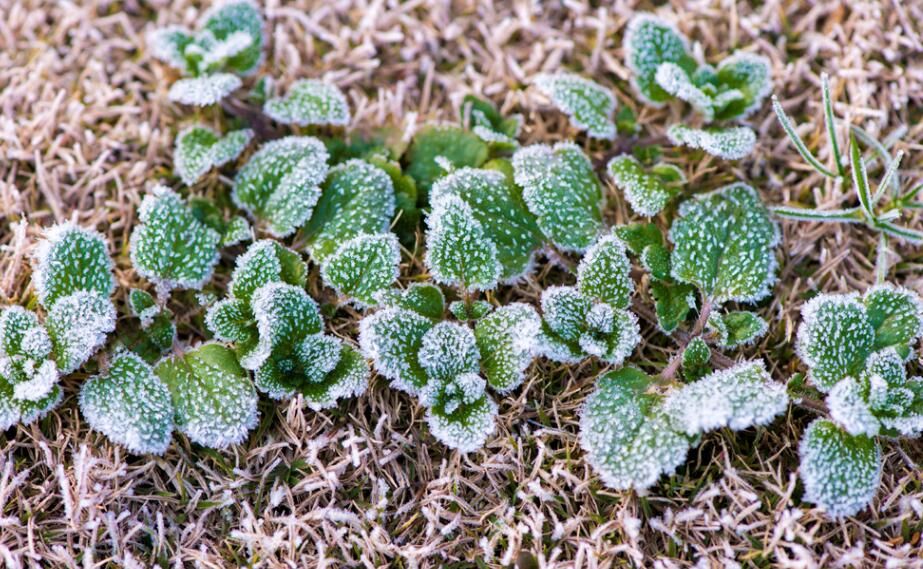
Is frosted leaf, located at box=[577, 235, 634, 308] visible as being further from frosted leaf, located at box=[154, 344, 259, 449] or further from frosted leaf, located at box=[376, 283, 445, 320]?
frosted leaf, located at box=[154, 344, 259, 449]

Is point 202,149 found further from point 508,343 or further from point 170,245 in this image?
point 508,343

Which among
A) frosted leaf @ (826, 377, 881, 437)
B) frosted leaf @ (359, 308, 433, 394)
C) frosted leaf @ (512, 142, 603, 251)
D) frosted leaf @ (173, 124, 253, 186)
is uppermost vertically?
frosted leaf @ (173, 124, 253, 186)

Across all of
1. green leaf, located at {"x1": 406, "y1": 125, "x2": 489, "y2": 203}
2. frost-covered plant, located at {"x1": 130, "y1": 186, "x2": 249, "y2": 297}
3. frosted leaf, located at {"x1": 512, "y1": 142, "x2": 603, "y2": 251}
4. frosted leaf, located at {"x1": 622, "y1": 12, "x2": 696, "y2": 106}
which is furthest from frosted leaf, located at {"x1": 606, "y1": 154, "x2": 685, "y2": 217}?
frost-covered plant, located at {"x1": 130, "y1": 186, "x2": 249, "y2": 297}

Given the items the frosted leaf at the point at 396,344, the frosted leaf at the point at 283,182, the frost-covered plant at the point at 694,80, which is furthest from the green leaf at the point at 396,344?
the frost-covered plant at the point at 694,80

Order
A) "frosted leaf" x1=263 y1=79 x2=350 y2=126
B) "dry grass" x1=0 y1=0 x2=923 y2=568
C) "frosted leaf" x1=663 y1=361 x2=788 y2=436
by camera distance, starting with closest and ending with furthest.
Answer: "frosted leaf" x1=663 y1=361 x2=788 y2=436
"dry grass" x1=0 y1=0 x2=923 y2=568
"frosted leaf" x1=263 y1=79 x2=350 y2=126

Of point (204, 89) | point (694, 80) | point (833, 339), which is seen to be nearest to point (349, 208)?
point (204, 89)

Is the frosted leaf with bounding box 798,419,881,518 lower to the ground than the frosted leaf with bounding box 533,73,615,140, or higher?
lower

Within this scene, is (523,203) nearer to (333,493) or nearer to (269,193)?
(269,193)
